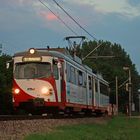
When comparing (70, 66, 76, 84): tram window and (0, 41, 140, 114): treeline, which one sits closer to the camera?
(70, 66, 76, 84): tram window

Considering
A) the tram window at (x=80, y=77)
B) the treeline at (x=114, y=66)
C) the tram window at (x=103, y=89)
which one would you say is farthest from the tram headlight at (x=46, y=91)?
the treeline at (x=114, y=66)

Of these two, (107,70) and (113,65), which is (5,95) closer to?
(107,70)

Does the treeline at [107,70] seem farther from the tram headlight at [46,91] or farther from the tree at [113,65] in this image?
the tram headlight at [46,91]

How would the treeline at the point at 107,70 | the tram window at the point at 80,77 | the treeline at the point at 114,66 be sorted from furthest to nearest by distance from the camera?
1. the treeline at the point at 114,66
2. the treeline at the point at 107,70
3. the tram window at the point at 80,77

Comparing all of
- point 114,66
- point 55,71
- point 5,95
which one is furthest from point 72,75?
point 114,66

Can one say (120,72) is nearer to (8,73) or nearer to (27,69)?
(8,73)

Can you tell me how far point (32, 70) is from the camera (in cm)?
2927

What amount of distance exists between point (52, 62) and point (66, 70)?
111 cm

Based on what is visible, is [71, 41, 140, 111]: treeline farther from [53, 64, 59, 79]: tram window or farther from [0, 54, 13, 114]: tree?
[53, 64, 59, 79]: tram window

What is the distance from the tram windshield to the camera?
29.1 metres

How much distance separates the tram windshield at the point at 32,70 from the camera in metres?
29.1

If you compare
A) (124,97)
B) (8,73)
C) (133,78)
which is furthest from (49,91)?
(133,78)

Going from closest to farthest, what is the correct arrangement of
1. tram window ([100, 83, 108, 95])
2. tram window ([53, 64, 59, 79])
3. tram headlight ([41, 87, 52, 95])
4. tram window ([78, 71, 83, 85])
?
tram headlight ([41, 87, 52, 95])
tram window ([53, 64, 59, 79])
tram window ([78, 71, 83, 85])
tram window ([100, 83, 108, 95])

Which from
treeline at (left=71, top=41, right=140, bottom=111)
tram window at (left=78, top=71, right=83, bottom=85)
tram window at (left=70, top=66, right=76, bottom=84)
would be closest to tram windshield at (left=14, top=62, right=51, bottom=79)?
tram window at (left=70, top=66, right=76, bottom=84)
